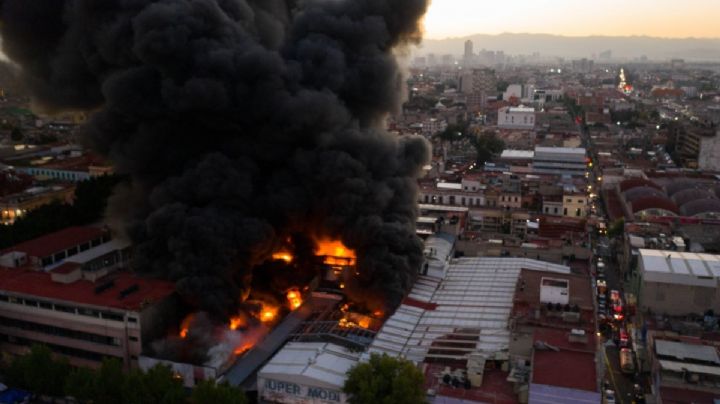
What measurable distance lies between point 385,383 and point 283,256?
8.05 metres

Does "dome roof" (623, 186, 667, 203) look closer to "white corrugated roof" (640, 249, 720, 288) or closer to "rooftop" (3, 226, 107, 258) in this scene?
"white corrugated roof" (640, 249, 720, 288)

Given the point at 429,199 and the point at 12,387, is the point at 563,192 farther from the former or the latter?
the point at 12,387

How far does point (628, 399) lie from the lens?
15.8 metres

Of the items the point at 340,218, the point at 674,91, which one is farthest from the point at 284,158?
the point at 674,91

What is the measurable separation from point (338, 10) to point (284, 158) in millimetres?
5109

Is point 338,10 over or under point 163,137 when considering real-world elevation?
over

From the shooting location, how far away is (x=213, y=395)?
12.7 metres

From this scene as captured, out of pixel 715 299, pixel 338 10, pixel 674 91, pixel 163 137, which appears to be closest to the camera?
pixel 715 299

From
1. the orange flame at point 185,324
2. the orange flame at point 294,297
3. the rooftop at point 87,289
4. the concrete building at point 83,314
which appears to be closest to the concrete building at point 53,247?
the rooftop at point 87,289

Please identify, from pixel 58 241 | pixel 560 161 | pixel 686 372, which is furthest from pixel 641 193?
pixel 58 241

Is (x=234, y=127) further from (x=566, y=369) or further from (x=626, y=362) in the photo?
(x=626, y=362)

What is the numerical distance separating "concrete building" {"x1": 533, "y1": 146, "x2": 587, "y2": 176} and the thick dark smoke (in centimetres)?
2189

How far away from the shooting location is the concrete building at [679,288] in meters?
17.9

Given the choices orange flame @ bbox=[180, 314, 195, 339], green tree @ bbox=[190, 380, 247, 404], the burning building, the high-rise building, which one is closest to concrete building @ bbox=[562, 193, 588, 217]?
the burning building
